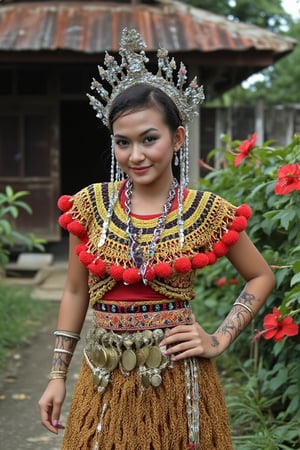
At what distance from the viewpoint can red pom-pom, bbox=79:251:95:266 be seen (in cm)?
201

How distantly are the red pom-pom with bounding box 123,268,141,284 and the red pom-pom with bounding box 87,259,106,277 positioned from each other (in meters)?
0.08

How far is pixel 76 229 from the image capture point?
2.08 metres

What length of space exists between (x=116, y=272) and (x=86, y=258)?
0.38 ft

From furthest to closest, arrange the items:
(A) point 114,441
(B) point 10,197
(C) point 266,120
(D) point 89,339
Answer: (C) point 266,120 < (B) point 10,197 < (D) point 89,339 < (A) point 114,441

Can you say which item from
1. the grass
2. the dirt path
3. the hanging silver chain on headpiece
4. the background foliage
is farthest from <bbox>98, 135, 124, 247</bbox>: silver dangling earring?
the grass

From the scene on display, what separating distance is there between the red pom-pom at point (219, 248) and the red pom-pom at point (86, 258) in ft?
1.13

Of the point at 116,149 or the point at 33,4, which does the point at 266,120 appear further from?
the point at 116,149

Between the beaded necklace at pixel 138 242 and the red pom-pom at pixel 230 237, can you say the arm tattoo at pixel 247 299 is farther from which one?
the beaded necklace at pixel 138 242

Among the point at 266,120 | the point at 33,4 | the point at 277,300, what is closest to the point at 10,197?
the point at 277,300

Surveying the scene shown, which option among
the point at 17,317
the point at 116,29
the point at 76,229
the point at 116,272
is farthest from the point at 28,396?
the point at 116,29

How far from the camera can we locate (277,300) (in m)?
3.60

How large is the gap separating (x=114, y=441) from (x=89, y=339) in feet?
0.98

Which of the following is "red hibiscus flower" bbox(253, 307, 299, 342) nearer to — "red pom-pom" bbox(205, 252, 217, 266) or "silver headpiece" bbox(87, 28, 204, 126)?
"red pom-pom" bbox(205, 252, 217, 266)

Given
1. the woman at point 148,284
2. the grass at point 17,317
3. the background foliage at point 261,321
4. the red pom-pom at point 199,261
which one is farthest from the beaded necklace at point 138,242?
the grass at point 17,317
